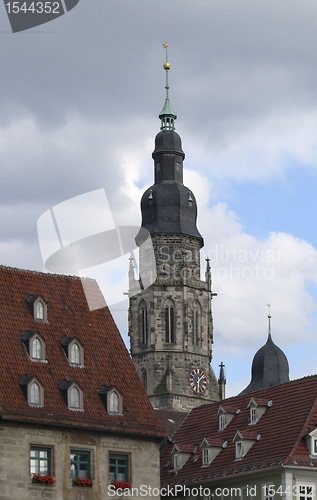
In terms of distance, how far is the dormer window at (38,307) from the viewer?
58.4 meters

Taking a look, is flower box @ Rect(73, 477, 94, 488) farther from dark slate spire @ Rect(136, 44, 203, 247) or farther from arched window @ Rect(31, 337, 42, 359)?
dark slate spire @ Rect(136, 44, 203, 247)

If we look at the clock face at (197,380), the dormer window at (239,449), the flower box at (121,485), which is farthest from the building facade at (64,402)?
the clock face at (197,380)

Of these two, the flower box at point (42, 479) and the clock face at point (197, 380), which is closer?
the flower box at point (42, 479)

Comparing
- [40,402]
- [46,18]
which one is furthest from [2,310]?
[46,18]

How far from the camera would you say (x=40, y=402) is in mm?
54875

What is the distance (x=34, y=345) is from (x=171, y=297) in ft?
287

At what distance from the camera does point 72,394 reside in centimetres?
5600

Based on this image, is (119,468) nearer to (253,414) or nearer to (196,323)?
(253,414)

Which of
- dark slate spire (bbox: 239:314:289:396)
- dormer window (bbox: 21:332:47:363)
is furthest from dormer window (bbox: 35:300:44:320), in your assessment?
dark slate spire (bbox: 239:314:289:396)

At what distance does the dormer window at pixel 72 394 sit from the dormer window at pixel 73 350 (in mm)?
1707

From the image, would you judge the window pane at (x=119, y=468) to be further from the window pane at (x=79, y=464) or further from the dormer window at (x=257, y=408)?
the dormer window at (x=257, y=408)

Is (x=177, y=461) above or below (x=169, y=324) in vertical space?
below

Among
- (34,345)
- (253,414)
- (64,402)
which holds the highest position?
(34,345)

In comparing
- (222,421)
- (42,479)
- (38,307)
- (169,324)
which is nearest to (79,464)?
(42,479)
